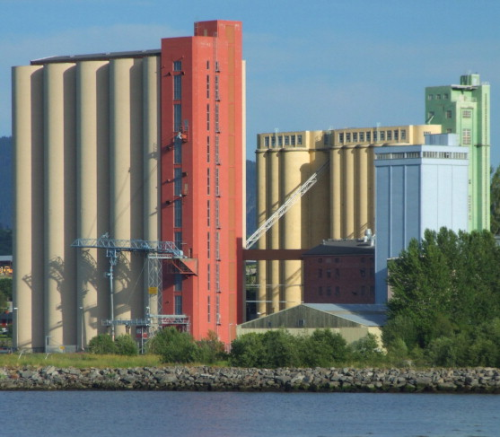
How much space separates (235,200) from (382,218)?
11.0 metres

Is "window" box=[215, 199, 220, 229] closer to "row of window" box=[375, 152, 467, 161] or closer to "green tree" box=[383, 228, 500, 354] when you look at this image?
"row of window" box=[375, 152, 467, 161]

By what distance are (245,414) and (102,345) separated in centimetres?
3637

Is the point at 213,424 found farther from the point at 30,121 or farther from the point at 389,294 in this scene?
the point at 30,121

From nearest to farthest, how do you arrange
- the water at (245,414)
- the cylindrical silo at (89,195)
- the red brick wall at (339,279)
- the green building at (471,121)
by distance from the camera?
the water at (245,414)
the cylindrical silo at (89,195)
the red brick wall at (339,279)
the green building at (471,121)

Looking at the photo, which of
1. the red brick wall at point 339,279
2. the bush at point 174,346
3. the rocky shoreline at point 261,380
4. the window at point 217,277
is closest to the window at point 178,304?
the window at point 217,277

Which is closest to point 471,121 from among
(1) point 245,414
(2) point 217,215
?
(2) point 217,215

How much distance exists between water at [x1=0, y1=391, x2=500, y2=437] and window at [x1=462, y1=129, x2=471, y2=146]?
196 ft

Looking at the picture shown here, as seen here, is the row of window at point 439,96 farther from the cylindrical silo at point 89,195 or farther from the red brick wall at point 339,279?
the cylindrical silo at point 89,195

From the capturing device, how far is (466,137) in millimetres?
132875

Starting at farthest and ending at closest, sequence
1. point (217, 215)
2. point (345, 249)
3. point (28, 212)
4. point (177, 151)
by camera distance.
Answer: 1. point (345, 249)
2. point (28, 212)
3. point (217, 215)
4. point (177, 151)

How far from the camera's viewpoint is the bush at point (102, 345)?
10288 centimetres

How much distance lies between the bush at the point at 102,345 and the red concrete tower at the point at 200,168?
5.65m

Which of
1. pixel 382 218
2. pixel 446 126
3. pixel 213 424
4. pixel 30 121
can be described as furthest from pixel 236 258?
pixel 213 424

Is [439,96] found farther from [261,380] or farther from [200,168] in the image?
[261,380]
